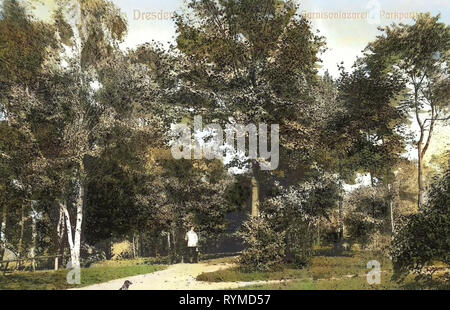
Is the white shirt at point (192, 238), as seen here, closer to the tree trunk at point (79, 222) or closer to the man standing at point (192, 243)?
the man standing at point (192, 243)

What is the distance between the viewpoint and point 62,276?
17344 millimetres

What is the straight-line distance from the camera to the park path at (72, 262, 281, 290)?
15.8m

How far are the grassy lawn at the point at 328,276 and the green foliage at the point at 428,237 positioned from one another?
1.70 m

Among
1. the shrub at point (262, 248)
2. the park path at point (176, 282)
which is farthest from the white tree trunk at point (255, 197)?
the park path at point (176, 282)

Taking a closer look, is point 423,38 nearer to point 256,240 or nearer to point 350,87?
point 350,87

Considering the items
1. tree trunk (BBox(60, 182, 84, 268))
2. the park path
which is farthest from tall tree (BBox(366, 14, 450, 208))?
tree trunk (BBox(60, 182, 84, 268))

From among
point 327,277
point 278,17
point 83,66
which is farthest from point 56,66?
point 327,277

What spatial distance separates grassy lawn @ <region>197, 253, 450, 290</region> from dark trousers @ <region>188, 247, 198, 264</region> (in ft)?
9.70

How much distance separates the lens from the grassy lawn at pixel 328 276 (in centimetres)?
1542

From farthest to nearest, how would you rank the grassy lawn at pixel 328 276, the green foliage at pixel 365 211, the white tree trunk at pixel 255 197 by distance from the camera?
the green foliage at pixel 365 211 < the white tree trunk at pixel 255 197 < the grassy lawn at pixel 328 276

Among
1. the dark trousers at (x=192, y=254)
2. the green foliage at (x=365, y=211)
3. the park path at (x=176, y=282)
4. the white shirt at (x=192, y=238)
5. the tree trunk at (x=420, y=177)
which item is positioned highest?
the tree trunk at (x=420, y=177)

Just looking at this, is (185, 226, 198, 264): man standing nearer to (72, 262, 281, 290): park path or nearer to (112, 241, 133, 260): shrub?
(72, 262, 281, 290): park path

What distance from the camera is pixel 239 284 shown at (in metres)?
15.9
